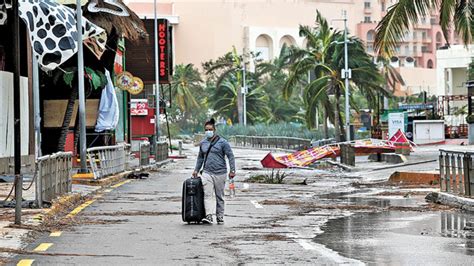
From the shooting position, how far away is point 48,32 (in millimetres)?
29906

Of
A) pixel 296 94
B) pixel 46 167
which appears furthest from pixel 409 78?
pixel 46 167

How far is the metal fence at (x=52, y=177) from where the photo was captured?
2069 centimetres

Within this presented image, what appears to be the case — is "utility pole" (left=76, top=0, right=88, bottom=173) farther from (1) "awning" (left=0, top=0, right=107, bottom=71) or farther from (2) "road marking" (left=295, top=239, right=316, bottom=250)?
(2) "road marking" (left=295, top=239, right=316, bottom=250)

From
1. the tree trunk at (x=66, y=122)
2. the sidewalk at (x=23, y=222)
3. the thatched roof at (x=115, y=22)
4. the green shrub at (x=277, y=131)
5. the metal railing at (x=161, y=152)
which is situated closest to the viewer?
the sidewalk at (x=23, y=222)

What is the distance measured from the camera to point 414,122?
6606 centimetres

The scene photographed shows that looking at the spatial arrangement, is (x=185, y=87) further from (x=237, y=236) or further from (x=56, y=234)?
(x=237, y=236)

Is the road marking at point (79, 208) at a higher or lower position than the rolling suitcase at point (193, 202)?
lower

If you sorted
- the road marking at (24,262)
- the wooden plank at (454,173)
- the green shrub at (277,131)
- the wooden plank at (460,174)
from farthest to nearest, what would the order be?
the green shrub at (277,131)
the wooden plank at (454,173)
the wooden plank at (460,174)
the road marking at (24,262)

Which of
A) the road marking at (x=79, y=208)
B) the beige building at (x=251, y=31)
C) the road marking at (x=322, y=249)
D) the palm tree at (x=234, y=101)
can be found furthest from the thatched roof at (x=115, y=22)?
the beige building at (x=251, y=31)

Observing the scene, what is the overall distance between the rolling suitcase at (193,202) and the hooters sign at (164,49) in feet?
Result: 149

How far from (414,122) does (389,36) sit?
3871cm

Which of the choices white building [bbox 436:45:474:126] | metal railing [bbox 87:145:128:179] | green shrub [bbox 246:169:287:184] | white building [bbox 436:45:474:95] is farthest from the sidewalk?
white building [bbox 436:45:474:95]

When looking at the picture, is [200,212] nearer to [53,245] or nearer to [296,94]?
[53,245]

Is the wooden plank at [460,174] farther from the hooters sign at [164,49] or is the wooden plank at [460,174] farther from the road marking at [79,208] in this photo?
the hooters sign at [164,49]
